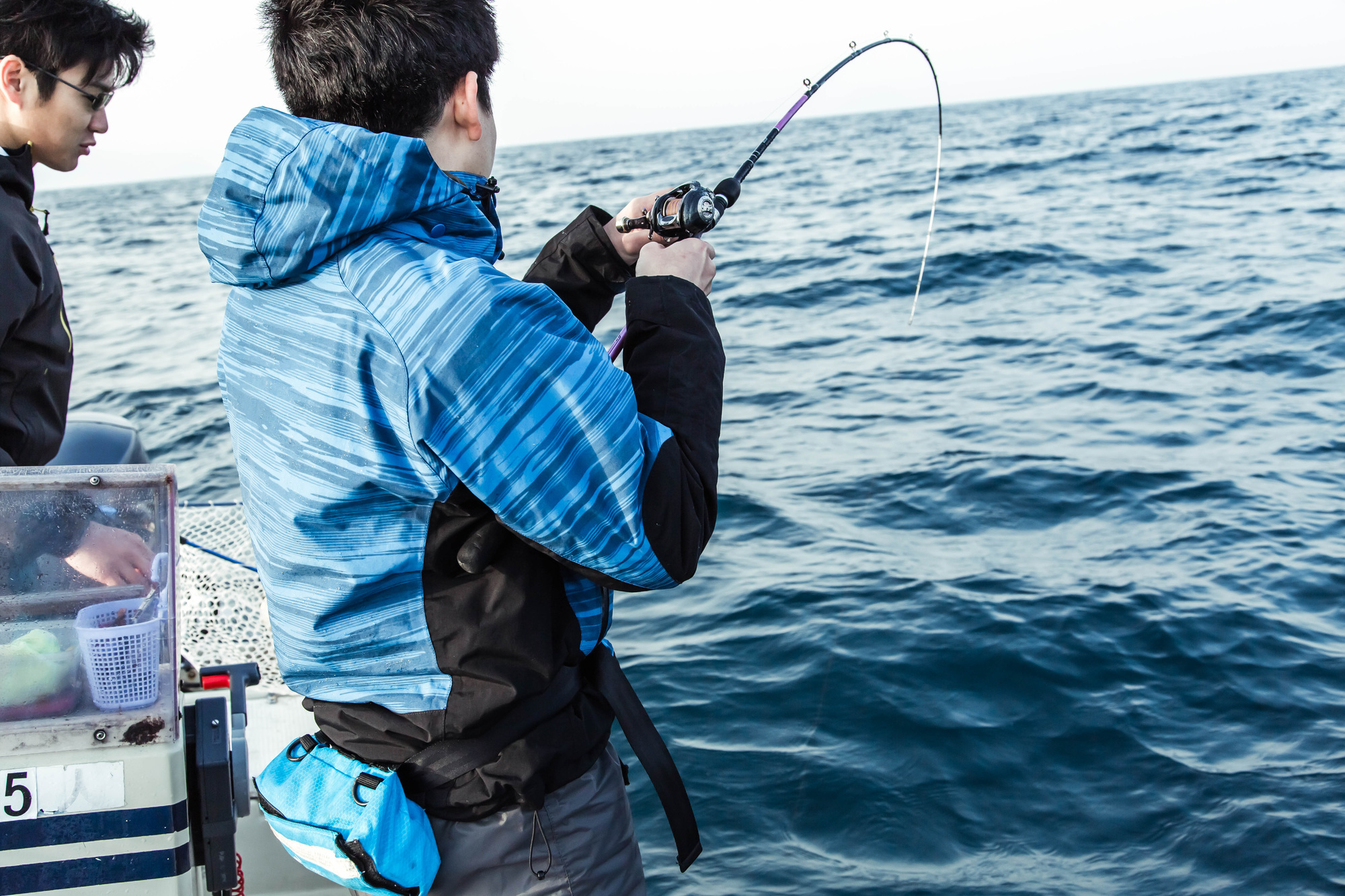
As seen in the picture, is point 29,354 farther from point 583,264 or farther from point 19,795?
point 583,264

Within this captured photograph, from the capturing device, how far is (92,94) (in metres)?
2.14

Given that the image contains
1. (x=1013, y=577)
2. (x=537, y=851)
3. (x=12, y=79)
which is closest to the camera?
(x=537, y=851)

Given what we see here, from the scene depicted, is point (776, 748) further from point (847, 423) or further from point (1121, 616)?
point (847, 423)

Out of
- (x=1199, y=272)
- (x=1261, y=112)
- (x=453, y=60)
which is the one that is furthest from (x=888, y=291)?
(x=1261, y=112)

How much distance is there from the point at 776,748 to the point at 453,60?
3.01 metres

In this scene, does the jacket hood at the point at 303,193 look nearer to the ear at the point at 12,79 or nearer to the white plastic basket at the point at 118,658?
the white plastic basket at the point at 118,658

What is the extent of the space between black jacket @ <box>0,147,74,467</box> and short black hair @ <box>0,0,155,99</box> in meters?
0.18

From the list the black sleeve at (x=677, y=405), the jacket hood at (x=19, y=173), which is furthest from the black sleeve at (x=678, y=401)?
the jacket hood at (x=19, y=173)

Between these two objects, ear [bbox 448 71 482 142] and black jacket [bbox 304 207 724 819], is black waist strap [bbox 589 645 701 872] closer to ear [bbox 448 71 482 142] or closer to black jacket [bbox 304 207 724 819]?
black jacket [bbox 304 207 724 819]

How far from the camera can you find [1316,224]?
1184 centimetres

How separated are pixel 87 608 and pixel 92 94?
1163mm

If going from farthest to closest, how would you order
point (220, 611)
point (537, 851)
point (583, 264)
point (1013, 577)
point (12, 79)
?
1. point (1013, 577)
2. point (220, 611)
3. point (12, 79)
4. point (583, 264)
5. point (537, 851)

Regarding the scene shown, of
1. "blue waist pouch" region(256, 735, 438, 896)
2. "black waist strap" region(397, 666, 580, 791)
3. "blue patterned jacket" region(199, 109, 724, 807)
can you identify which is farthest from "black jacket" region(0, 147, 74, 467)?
"black waist strap" region(397, 666, 580, 791)

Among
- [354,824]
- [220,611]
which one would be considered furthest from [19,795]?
[220,611]
